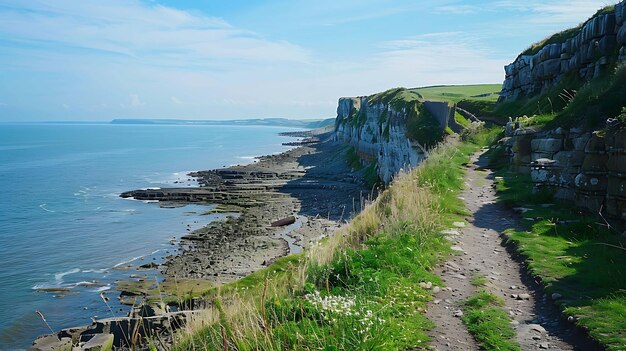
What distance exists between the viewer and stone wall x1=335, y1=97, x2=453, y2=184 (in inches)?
1841

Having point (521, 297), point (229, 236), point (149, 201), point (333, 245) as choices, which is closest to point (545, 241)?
point (521, 297)

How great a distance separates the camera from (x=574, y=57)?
26469 millimetres

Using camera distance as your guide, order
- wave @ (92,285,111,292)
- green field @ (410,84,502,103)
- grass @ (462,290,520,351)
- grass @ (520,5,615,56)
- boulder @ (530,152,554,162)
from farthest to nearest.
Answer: green field @ (410,84,502,103) < wave @ (92,285,111,292) < grass @ (520,5,615,56) < boulder @ (530,152,554,162) < grass @ (462,290,520,351)

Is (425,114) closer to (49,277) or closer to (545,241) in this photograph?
(49,277)

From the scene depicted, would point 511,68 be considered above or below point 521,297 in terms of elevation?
above

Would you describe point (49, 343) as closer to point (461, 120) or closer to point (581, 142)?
point (581, 142)

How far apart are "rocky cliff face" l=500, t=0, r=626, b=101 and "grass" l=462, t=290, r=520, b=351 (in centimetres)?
1468

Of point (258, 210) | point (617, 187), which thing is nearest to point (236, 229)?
point (258, 210)

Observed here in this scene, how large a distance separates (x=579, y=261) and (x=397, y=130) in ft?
180

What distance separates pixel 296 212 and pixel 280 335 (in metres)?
47.9

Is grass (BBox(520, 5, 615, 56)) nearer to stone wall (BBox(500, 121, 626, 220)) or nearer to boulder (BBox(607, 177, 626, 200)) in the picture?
stone wall (BBox(500, 121, 626, 220))

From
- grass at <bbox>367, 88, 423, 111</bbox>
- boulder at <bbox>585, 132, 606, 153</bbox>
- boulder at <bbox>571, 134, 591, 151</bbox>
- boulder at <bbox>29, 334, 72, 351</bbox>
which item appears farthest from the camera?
grass at <bbox>367, 88, 423, 111</bbox>

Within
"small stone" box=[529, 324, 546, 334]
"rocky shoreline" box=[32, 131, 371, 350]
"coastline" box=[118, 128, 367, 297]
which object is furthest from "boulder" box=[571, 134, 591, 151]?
"small stone" box=[529, 324, 546, 334]

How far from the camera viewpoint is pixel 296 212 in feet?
176
